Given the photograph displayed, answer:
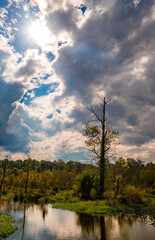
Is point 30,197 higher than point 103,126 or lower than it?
lower

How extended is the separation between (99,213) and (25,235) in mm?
8099

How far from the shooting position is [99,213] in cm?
1581

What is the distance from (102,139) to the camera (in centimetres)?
2411

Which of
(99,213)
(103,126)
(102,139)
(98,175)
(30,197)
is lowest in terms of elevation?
(30,197)

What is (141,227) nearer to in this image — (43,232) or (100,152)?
(43,232)

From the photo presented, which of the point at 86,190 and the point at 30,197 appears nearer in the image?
the point at 86,190

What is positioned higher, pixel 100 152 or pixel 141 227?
pixel 100 152

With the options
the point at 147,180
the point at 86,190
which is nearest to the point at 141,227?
the point at 86,190

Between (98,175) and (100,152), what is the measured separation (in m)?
3.28

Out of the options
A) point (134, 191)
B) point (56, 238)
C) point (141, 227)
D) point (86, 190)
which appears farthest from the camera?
point (86, 190)

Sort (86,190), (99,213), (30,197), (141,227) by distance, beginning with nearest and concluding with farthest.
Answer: (141,227), (99,213), (86,190), (30,197)

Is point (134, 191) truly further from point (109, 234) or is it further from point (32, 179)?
point (32, 179)

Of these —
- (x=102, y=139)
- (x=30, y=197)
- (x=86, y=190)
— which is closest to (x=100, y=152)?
(x=102, y=139)

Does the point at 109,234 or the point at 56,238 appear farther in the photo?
the point at 109,234
